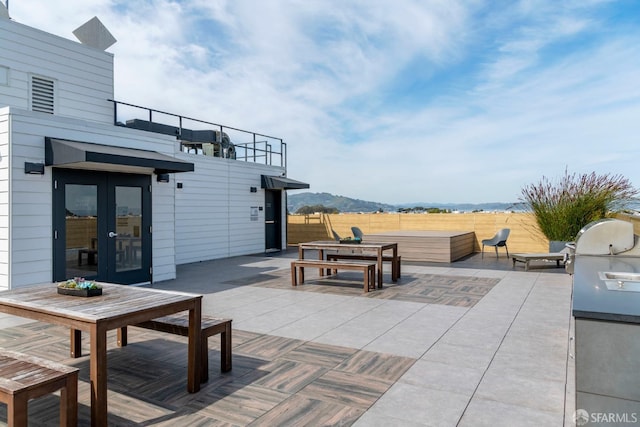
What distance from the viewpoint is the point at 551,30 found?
9438 millimetres

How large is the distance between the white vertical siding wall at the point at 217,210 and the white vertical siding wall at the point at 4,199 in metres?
4.30

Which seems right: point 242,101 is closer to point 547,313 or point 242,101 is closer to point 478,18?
point 478,18

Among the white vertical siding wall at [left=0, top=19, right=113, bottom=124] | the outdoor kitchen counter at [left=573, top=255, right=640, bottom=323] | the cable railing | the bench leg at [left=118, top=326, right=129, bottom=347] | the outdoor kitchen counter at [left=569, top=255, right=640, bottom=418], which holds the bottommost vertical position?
the bench leg at [left=118, top=326, right=129, bottom=347]

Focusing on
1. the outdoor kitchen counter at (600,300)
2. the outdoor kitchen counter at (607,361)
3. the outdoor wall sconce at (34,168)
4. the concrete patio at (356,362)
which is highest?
the outdoor wall sconce at (34,168)

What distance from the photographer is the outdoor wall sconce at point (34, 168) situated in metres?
5.82

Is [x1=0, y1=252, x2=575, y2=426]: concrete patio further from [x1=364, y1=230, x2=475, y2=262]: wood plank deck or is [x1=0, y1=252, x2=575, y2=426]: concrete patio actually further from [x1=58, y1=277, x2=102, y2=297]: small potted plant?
[x1=364, y1=230, x2=475, y2=262]: wood plank deck

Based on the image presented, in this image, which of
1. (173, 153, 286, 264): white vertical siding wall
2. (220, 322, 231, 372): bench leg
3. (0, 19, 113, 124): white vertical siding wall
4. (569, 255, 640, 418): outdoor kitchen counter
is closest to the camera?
(569, 255, 640, 418): outdoor kitchen counter

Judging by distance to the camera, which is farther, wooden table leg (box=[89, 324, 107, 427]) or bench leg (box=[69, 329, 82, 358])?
bench leg (box=[69, 329, 82, 358])

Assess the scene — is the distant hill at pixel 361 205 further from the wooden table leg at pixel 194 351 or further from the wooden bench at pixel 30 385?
the wooden bench at pixel 30 385

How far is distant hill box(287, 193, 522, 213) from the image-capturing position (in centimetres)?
1492

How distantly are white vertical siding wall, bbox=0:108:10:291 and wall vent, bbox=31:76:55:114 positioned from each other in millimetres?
3405

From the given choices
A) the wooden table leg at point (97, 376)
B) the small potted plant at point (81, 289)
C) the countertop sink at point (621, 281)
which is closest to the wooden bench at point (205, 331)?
the small potted plant at point (81, 289)

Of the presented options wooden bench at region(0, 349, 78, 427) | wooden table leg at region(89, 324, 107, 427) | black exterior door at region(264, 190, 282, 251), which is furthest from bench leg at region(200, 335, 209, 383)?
black exterior door at region(264, 190, 282, 251)

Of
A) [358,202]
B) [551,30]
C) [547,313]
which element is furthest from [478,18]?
[358,202]
